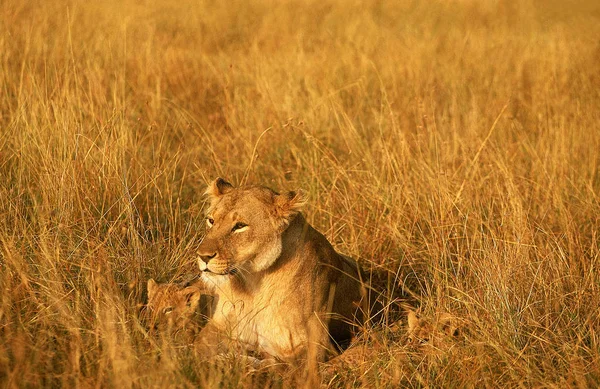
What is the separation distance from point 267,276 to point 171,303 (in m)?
0.51

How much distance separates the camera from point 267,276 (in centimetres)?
454

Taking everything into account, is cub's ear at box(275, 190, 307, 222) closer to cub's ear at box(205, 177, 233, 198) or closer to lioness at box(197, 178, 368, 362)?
lioness at box(197, 178, 368, 362)

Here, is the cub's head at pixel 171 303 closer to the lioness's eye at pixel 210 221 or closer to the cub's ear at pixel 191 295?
the cub's ear at pixel 191 295

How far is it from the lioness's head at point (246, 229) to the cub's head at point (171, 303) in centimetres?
18

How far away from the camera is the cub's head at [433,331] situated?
437cm

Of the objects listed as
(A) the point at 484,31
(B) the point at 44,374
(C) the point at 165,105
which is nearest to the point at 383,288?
(B) the point at 44,374

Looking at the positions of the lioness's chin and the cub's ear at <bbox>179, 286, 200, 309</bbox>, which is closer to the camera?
the lioness's chin

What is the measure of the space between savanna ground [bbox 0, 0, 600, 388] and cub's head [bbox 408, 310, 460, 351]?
8 centimetres

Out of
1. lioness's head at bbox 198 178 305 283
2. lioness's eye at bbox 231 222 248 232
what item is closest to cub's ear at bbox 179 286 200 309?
lioness's head at bbox 198 178 305 283

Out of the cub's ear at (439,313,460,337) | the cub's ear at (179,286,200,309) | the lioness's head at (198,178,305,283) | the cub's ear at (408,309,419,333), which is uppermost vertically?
the lioness's head at (198,178,305,283)

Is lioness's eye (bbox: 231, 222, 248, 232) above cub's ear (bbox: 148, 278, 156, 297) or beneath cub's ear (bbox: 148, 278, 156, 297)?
above

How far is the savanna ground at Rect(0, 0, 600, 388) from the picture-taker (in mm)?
4074

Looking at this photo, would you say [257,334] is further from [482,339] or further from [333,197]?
[333,197]

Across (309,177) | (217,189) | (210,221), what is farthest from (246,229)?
(309,177)
